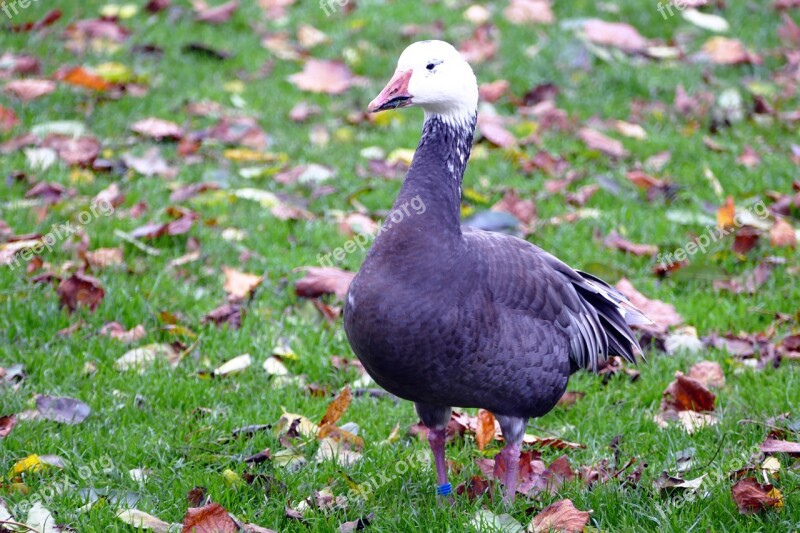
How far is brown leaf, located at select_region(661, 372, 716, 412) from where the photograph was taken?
171 inches

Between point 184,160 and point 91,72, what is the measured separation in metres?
1.52

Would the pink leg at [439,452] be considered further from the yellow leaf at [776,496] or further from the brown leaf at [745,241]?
the brown leaf at [745,241]

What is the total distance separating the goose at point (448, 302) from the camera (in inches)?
135

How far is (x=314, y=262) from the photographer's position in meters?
5.74

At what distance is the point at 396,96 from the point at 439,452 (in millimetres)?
1378

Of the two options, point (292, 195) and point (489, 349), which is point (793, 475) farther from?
point (292, 195)

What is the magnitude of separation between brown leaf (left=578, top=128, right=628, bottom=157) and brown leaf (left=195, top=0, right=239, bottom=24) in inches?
149

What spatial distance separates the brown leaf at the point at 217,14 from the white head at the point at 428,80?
6014 mm

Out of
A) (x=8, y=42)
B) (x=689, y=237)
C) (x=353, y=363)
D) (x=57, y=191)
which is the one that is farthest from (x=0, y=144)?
(x=689, y=237)

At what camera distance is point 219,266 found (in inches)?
222

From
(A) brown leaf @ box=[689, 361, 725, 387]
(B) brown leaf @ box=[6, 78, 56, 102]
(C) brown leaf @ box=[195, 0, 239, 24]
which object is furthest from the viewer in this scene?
(C) brown leaf @ box=[195, 0, 239, 24]

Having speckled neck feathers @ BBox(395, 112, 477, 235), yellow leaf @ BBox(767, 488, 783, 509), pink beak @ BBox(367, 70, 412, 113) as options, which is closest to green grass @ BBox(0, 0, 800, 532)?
yellow leaf @ BBox(767, 488, 783, 509)

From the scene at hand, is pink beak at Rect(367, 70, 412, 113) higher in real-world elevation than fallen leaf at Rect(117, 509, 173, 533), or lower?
higher

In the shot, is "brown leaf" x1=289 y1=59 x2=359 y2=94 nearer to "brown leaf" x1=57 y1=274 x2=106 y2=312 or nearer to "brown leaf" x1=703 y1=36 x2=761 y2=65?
"brown leaf" x1=703 y1=36 x2=761 y2=65
